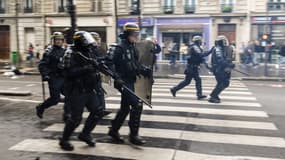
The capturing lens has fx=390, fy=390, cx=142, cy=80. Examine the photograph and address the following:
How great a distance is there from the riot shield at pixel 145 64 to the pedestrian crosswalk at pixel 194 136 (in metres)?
0.74

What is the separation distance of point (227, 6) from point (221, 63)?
16365mm

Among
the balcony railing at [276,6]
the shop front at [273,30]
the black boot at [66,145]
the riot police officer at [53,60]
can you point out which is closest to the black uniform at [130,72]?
the black boot at [66,145]

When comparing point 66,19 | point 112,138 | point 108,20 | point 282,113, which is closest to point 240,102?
point 282,113

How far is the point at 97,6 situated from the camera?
28453 millimetres

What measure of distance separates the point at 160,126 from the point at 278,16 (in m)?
19.3

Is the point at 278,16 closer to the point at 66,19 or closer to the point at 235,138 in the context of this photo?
the point at 66,19

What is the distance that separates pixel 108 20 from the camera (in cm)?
2781

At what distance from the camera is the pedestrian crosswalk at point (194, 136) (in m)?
5.33

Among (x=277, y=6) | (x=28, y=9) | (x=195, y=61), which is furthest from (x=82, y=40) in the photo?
(x=28, y=9)

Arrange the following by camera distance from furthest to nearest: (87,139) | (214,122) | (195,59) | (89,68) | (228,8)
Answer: (228,8) → (195,59) → (214,122) → (87,139) → (89,68)

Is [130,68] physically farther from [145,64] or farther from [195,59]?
[195,59]

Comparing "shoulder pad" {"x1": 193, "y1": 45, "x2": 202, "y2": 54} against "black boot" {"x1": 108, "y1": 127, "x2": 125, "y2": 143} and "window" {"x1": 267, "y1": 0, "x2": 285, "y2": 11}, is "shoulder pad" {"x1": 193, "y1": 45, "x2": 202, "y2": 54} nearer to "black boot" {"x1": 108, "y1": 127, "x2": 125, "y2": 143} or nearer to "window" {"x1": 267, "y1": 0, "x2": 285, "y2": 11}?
"black boot" {"x1": 108, "y1": 127, "x2": 125, "y2": 143}

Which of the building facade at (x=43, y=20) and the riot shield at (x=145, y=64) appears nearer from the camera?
the riot shield at (x=145, y=64)

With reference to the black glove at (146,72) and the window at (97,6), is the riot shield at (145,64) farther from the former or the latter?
the window at (97,6)
